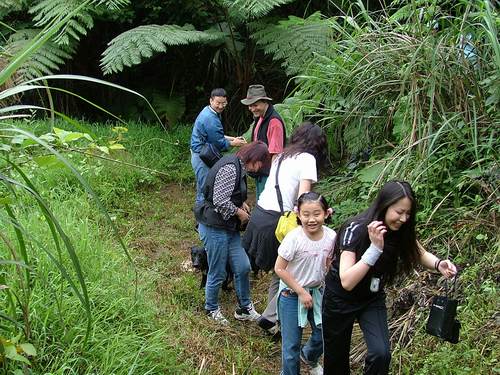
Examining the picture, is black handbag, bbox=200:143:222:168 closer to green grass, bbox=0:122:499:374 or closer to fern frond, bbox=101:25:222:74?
green grass, bbox=0:122:499:374

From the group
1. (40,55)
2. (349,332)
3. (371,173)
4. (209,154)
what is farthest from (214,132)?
(40,55)

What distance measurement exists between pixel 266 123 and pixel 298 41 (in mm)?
2084

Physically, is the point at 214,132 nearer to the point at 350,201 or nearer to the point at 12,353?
the point at 350,201

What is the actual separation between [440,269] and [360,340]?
3.85 feet

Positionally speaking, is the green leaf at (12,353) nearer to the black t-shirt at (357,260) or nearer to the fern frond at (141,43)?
the black t-shirt at (357,260)

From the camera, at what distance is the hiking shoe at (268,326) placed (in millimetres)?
4348

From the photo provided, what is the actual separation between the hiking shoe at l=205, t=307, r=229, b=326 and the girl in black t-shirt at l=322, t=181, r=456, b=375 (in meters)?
1.28

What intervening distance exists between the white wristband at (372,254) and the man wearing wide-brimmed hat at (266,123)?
247 cm

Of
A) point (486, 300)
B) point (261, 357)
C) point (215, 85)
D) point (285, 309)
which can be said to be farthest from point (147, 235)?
point (215, 85)

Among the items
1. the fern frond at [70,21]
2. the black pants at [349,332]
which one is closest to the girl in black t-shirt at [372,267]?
the black pants at [349,332]

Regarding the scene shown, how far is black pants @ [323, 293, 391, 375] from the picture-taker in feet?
10.1

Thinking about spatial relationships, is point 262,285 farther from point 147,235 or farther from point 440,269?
point 440,269

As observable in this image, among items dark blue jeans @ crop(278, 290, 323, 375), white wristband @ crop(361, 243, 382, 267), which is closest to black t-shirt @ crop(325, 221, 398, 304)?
white wristband @ crop(361, 243, 382, 267)

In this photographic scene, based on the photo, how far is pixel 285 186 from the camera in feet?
13.6
